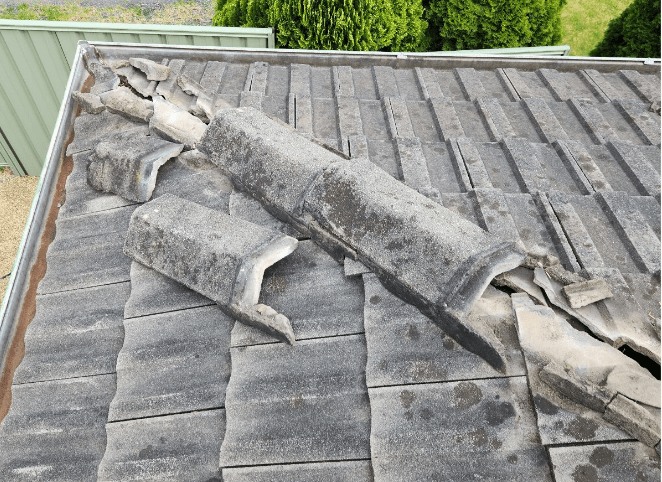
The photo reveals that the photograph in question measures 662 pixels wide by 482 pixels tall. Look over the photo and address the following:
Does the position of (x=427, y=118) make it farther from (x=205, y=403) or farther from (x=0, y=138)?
(x=0, y=138)

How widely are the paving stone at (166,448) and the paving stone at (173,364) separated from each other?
1.7 inches

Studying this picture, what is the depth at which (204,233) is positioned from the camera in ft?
6.75

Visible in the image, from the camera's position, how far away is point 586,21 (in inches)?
492

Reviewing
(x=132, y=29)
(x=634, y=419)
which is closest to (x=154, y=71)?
(x=634, y=419)

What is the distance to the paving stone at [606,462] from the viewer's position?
1.36 m

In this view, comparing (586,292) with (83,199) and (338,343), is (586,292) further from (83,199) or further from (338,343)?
(83,199)

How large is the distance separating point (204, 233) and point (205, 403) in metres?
0.76

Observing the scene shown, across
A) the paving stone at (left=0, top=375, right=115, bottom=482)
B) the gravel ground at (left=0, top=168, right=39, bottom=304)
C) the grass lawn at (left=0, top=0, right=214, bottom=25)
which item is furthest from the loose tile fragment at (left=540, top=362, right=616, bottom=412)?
the grass lawn at (left=0, top=0, right=214, bottom=25)

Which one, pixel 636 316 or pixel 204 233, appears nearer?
pixel 636 316

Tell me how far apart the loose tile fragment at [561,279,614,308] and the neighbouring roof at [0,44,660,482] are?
6cm

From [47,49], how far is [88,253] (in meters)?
6.85

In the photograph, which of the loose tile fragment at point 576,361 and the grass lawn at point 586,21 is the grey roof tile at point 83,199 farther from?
the grass lawn at point 586,21

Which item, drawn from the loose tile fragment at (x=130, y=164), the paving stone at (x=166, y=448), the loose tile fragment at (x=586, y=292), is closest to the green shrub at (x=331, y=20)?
the loose tile fragment at (x=130, y=164)

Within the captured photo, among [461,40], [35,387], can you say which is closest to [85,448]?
[35,387]
